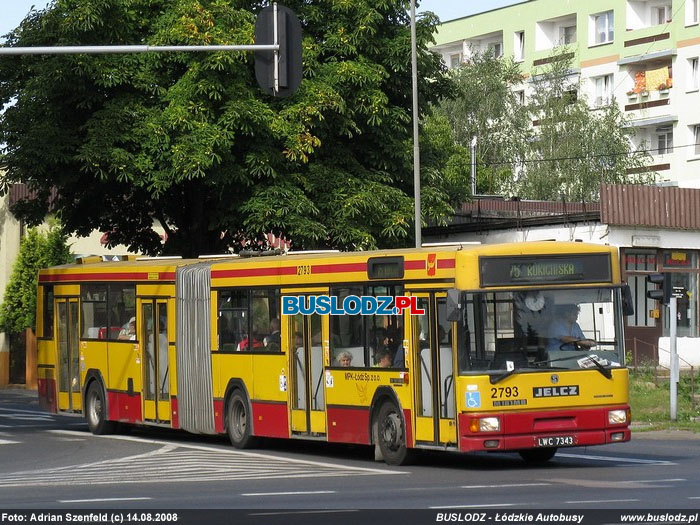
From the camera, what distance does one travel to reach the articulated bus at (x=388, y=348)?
17.6 m

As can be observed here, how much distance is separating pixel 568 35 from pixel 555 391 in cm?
6181

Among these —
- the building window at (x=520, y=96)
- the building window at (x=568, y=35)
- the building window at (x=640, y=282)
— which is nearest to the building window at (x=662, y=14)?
the building window at (x=568, y=35)

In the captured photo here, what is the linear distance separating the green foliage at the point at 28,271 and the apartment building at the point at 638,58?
1146 inches

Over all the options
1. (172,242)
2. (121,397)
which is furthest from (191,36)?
(121,397)

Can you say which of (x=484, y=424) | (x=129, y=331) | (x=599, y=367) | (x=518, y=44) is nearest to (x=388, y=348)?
(x=484, y=424)

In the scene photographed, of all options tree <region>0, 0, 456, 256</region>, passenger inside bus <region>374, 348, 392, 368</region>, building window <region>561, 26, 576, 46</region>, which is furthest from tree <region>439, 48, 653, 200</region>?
passenger inside bus <region>374, 348, 392, 368</region>

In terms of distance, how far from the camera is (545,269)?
59.1ft

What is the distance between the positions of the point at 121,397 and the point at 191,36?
10.4 meters

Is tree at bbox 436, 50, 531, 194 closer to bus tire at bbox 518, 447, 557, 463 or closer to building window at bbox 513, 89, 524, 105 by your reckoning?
building window at bbox 513, 89, 524, 105

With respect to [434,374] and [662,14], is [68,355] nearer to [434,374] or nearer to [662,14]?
[434,374]

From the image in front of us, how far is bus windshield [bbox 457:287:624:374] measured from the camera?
57.4 ft

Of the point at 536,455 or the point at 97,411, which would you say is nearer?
the point at 536,455

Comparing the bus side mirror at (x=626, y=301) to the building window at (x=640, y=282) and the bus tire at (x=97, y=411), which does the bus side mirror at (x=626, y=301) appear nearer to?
the bus tire at (x=97, y=411)

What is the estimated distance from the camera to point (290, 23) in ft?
61.2
